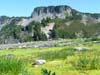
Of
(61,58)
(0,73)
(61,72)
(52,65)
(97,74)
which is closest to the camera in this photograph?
(0,73)

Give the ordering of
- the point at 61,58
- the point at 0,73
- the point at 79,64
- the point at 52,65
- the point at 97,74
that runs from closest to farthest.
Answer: the point at 0,73
the point at 97,74
the point at 79,64
the point at 52,65
the point at 61,58

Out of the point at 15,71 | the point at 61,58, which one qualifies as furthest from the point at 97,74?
the point at 61,58

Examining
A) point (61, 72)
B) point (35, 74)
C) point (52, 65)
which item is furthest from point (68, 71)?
point (52, 65)

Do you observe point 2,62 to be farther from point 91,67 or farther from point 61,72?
point 91,67

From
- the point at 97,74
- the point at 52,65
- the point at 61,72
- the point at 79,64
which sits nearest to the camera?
the point at 97,74

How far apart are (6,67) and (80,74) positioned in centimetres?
407

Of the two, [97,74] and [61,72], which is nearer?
[97,74]

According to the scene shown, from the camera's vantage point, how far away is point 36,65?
83.3 ft

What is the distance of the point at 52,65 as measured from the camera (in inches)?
991

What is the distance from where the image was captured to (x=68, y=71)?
21.5 m

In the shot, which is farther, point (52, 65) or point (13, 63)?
point (52, 65)

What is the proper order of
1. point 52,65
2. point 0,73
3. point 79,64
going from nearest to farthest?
point 0,73
point 79,64
point 52,65

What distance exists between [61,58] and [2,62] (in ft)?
39.3

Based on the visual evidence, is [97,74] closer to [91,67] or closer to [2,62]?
[91,67]
